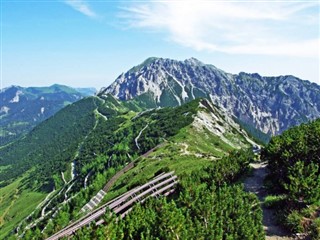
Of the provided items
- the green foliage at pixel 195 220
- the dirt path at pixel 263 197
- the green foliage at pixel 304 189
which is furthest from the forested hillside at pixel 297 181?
the green foliage at pixel 195 220

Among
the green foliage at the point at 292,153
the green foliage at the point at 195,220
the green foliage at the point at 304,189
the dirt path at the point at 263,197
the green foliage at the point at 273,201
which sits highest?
the green foliage at the point at 292,153

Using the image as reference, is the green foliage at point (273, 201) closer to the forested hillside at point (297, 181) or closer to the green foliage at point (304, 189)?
the forested hillside at point (297, 181)

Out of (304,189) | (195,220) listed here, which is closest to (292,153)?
(304,189)

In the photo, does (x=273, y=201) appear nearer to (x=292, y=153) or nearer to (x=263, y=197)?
(x=263, y=197)

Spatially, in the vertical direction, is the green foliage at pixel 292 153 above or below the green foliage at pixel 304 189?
above

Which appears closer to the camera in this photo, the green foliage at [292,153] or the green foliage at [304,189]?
the green foliage at [304,189]

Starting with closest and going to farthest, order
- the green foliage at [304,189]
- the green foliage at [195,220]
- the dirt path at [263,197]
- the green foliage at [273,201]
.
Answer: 1. the green foliage at [195,220]
2. the dirt path at [263,197]
3. the green foliage at [304,189]
4. the green foliage at [273,201]

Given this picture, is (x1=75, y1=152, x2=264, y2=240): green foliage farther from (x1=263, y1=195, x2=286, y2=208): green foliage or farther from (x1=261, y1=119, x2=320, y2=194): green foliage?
(x1=261, y1=119, x2=320, y2=194): green foliage

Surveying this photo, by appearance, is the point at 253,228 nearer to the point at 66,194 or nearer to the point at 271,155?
the point at 271,155
